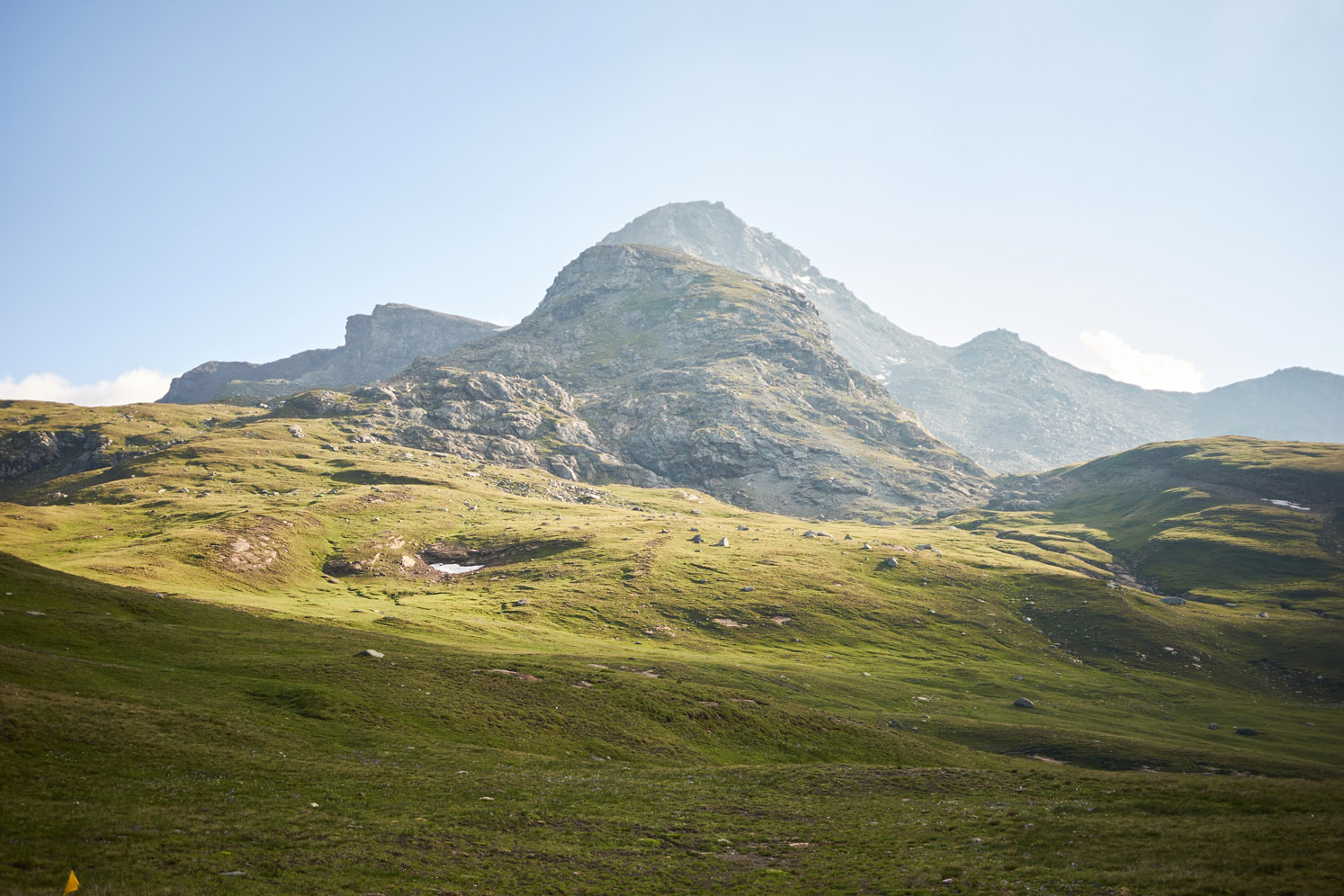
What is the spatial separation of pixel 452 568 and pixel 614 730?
353 ft

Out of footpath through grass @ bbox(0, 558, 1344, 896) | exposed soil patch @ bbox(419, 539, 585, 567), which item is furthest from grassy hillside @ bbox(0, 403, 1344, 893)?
exposed soil patch @ bbox(419, 539, 585, 567)

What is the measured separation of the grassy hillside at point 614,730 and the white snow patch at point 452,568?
2892 millimetres

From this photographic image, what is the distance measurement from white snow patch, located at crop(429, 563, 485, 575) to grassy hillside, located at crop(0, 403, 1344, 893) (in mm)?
2892

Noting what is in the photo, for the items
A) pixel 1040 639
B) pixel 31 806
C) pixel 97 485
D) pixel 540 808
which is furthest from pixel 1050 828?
pixel 97 485

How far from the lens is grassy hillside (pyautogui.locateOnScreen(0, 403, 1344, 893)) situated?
97.9 feet

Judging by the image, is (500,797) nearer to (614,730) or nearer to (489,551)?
(614,730)

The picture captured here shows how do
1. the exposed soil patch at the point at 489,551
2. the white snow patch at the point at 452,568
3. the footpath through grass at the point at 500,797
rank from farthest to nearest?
the exposed soil patch at the point at 489,551 < the white snow patch at the point at 452,568 < the footpath through grass at the point at 500,797

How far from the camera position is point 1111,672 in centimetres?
12412

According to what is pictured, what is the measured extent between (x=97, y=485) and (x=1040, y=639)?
259926 mm

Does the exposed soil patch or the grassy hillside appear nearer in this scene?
the grassy hillside

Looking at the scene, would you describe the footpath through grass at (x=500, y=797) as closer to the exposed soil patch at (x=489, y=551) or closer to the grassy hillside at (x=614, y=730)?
the grassy hillside at (x=614, y=730)

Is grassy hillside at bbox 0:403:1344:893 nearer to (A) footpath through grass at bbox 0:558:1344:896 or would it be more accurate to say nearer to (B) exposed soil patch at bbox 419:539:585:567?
(A) footpath through grass at bbox 0:558:1344:896

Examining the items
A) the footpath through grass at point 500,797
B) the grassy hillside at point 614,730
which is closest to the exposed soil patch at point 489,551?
the grassy hillside at point 614,730

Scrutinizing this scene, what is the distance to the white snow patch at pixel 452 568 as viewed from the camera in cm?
15562
